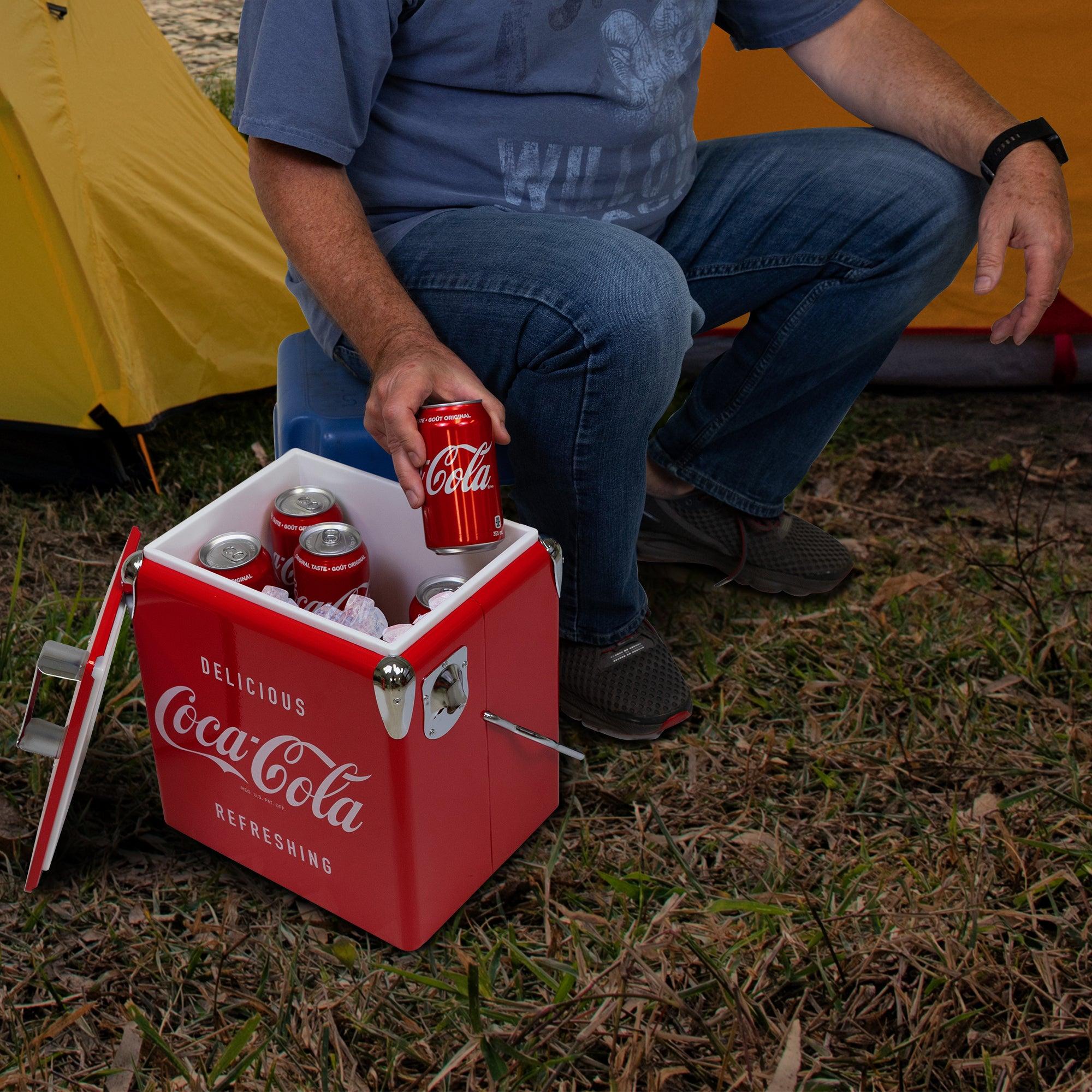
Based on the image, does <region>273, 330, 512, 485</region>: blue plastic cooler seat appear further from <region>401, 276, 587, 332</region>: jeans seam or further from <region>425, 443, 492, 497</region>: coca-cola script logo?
<region>425, 443, 492, 497</region>: coca-cola script logo

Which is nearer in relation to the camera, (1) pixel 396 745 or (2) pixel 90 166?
(1) pixel 396 745

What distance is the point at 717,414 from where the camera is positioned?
1646mm

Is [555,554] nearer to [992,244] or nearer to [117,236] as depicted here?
[992,244]

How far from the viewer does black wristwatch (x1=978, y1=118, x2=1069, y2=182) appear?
4.75ft

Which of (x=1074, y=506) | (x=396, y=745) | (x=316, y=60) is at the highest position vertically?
(x=316, y=60)

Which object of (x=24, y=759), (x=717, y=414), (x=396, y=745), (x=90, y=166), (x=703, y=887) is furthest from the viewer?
(x=90, y=166)

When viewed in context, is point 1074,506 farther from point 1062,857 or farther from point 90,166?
point 90,166

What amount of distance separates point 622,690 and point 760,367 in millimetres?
490

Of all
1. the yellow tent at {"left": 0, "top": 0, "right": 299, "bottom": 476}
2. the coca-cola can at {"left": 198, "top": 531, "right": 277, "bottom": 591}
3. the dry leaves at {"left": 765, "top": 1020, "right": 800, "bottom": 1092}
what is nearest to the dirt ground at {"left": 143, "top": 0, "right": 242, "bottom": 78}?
the yellow tent at {"left": 0, "top": 0, "right": 299, "bottom": 476}

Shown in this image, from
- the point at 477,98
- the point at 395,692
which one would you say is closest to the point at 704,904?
the point at 395,692

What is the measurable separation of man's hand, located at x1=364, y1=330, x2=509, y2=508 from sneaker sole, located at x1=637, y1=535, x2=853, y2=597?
0.68m

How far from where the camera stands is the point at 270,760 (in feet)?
3.76

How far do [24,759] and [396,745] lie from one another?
626mm

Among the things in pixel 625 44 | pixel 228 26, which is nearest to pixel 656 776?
pixel 625 44
